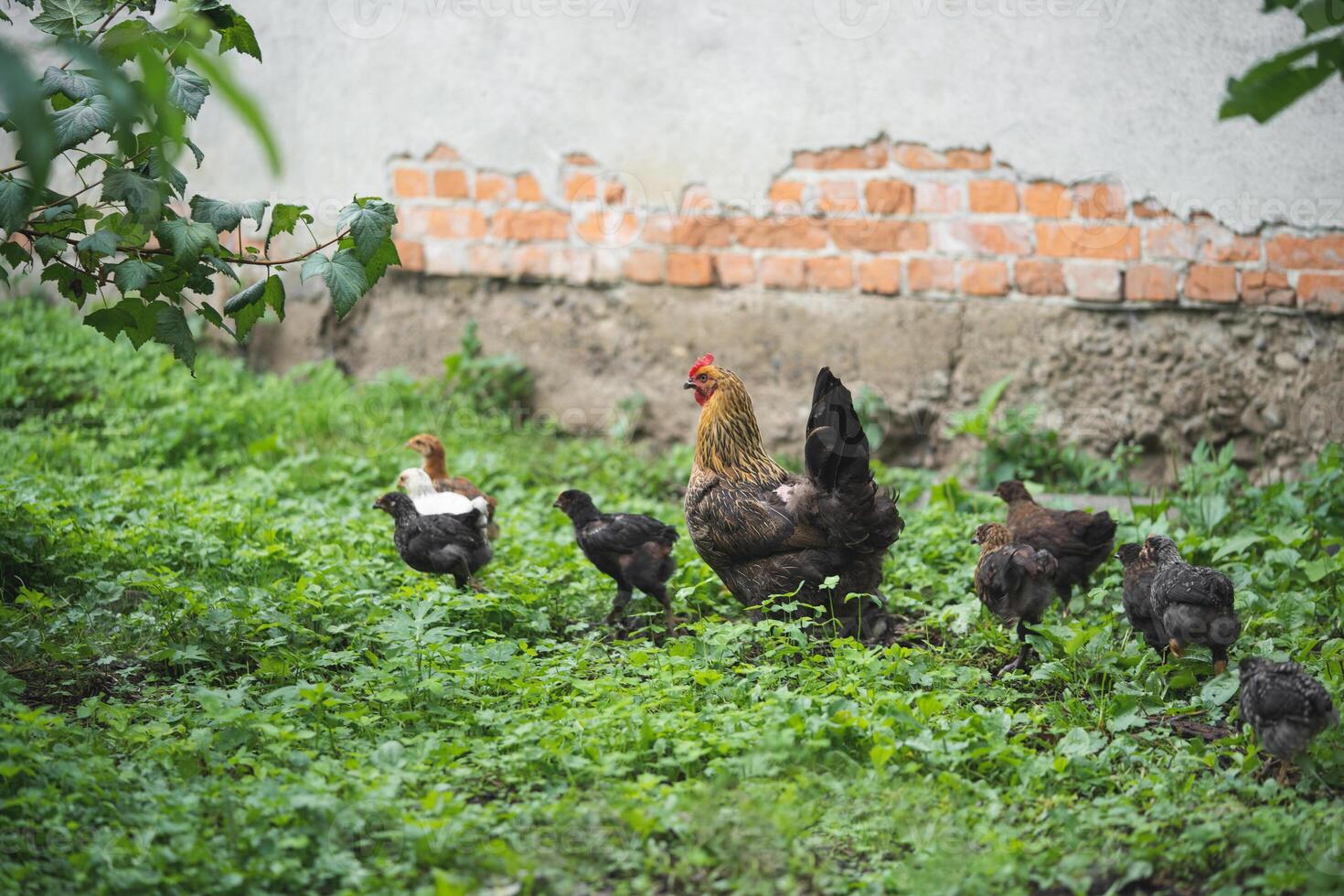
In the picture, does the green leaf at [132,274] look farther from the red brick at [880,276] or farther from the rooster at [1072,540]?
the red brick at [880,276]

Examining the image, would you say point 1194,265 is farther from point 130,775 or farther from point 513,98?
point 130,775

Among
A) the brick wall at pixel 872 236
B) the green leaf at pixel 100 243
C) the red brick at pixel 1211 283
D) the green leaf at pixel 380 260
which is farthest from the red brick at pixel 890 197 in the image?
the green leaf at pixel 100 243

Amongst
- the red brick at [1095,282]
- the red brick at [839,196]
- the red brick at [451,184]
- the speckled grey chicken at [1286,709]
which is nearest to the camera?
Answer: the speckled grey chicken at [1286,709]

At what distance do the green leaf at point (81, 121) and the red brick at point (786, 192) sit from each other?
14.9ft

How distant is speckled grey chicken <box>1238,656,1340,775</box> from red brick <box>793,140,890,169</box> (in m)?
4.50

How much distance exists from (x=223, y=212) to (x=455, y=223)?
422 centimetres

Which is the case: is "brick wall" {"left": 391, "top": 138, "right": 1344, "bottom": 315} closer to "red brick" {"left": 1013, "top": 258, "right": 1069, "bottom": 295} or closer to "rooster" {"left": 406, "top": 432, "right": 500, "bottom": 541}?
"red brick" {"left": 1013, "top": 258, "right": 1069, "bottom": 295}

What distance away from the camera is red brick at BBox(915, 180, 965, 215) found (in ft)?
23.2

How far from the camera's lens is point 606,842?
2.94 metres

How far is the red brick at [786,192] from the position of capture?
7320 mm

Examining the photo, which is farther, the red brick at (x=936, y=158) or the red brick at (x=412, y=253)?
the red brick at (x=412, y=253)

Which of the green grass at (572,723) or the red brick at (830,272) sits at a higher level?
the red brick at (830,272)

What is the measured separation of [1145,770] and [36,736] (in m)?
3.26

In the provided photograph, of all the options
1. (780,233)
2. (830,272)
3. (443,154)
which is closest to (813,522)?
(830,272)
